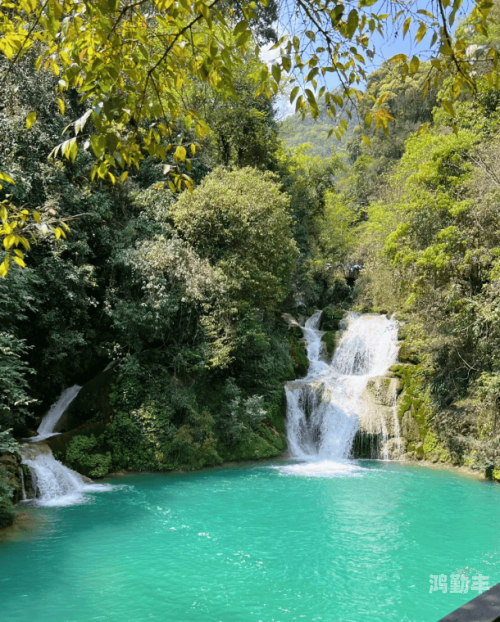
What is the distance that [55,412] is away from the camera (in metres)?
13.3

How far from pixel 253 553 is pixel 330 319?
1637 cm

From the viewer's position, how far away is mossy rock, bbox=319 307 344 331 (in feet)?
70.7

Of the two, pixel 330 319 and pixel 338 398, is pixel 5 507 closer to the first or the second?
pixel 338 398

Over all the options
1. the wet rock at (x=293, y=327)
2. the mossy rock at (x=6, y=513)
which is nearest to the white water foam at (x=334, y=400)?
the wet rock at (x=293, y=327)

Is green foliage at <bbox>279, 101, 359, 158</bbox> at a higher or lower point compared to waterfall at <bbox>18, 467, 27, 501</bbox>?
higher

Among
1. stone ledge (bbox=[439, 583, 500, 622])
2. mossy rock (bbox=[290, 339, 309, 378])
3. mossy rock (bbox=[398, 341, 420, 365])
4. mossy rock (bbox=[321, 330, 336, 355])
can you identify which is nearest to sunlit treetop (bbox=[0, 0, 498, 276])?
stone ledge (bbox=[439, 583, 500, 622])

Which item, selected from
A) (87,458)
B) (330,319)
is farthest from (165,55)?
(330,319)

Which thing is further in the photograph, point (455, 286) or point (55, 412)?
point (55, 412)

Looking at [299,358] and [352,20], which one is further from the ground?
[352,20]

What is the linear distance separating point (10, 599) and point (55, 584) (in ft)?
1.83

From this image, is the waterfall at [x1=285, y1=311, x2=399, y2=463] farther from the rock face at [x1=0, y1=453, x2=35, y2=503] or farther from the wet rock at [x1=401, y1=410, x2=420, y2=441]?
the rock face at [x1=0, y1=453, x2=35, y2=503]

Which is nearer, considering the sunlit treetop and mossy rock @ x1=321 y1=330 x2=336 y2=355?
the sunlit treetop

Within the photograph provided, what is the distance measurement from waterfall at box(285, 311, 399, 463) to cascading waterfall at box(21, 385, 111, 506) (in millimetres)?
6717

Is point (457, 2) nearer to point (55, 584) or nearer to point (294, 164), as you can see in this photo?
point (55, 584)
